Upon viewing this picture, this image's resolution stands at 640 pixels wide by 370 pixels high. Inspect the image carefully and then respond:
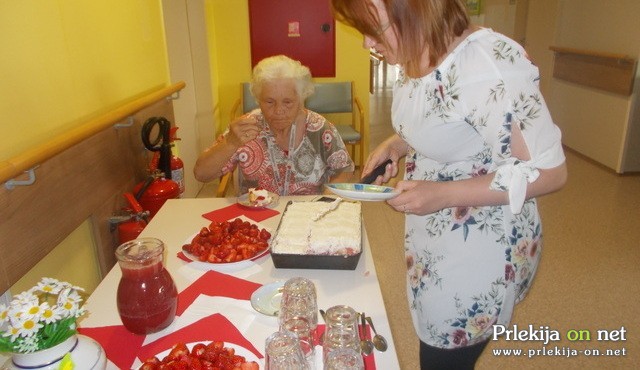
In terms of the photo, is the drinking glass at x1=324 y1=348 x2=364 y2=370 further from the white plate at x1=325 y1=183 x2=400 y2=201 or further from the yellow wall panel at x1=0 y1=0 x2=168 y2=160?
the yellow wall panel at x1=0 y1=0 x2=168 y2=160

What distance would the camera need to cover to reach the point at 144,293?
107cm

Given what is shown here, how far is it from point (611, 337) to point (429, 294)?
5.13ft

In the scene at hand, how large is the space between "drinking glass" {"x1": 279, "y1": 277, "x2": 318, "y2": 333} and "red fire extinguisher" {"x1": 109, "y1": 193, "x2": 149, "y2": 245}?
2.91 feet

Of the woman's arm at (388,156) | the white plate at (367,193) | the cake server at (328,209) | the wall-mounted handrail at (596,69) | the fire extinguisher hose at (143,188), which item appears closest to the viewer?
the white plate at (367,193)

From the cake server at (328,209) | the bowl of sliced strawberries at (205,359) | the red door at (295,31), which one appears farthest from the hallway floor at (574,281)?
the red door at (295,31)

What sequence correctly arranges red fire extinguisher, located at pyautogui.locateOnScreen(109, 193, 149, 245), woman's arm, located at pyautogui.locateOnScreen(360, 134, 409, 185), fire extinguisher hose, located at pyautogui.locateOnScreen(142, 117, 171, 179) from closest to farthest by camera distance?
1. woman's arm, located at pyautogui.locateOnScreen(360, 134, 409, 185)
2. red fire extinguisher, located at pyautogui.locateOnScreen(109, 193, 149, 245)
3. fire extinguisher hose, located at pyautogui.locateOnScreen(142, 117, 171, 179)

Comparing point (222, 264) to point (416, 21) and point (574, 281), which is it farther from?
point (574, 281)

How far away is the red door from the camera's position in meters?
4.29

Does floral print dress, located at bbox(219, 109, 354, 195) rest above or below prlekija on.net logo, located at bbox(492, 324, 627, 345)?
above

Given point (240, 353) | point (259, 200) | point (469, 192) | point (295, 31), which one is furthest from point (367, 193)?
point (295, 31)

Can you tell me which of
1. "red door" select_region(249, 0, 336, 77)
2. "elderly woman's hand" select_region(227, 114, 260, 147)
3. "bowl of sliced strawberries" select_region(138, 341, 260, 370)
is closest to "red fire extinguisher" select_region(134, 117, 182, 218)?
"elderly woman's hand" select_region(227, 114, 260, 147)

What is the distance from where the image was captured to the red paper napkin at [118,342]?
1023 millimetres

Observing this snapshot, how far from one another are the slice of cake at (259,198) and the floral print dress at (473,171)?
0.73 meters

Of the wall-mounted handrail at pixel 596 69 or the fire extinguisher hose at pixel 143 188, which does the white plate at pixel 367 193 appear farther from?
the wall-mounted handrail at pixel 596 69
